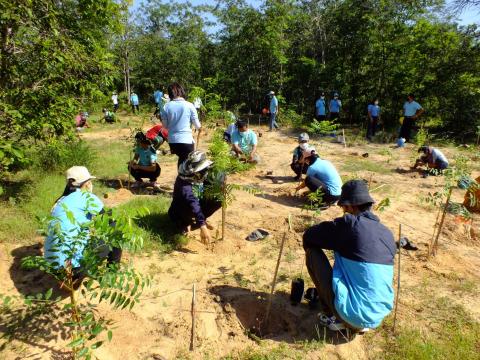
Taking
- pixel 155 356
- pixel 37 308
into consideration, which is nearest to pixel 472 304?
pixel 155 356

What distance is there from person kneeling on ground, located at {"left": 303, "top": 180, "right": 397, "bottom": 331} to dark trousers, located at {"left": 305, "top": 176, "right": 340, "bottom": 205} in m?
2.70

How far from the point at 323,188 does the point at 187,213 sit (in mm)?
2460

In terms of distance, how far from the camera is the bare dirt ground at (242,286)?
286 centimetres

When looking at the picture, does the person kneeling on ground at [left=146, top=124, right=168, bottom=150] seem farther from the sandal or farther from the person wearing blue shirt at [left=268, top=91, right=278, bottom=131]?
the person wearing blue shirt at [left=268, top=91, right=278, bottom=131]

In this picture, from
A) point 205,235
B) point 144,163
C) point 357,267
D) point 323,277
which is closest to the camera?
point 357,267

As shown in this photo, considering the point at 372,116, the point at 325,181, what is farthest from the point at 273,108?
the point at 325,181

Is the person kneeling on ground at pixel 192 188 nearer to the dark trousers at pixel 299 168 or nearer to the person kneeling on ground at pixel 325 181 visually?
the person kneeling on ground at pixel 325 181

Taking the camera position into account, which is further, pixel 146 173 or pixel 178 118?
pixel 146 173

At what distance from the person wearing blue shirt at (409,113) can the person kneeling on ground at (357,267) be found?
9598 mm

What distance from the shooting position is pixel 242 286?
368cm

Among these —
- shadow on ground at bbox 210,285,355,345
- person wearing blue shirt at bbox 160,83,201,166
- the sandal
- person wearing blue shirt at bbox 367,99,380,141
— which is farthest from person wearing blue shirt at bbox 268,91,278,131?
shadow on ground at bbox 210,285,355,345

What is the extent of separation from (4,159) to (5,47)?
1.74 metres

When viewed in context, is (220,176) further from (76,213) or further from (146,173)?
(146,173)

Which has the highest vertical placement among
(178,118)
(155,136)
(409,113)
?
(178,118)
